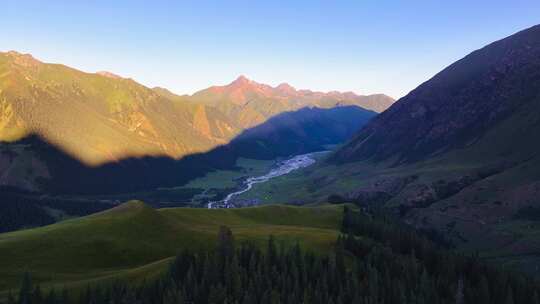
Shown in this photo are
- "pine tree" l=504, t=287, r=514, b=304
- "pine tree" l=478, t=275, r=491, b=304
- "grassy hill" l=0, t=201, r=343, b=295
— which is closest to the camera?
"pine tree" l=504, t=287, r=514, b=304

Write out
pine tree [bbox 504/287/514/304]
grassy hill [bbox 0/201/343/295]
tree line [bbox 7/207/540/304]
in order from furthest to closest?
grassy hill [bbox 0/201/343/295]
pine tree [bbox 504/287/514/304]
tree line [bbox 7/207/540/304]

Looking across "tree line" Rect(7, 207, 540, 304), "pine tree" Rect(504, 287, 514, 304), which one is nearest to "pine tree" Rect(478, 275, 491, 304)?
"tree line" Rect(7, 207, 540, 304)

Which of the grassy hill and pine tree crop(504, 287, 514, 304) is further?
the grassy hill

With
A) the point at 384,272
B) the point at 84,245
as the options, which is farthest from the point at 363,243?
the point at 84,245

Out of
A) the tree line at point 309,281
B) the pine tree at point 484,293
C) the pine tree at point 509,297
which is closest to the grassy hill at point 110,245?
the tree line at point 309,281

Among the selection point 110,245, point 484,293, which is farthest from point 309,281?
point 110,245

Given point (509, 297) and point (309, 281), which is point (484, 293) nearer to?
point (509, 297)

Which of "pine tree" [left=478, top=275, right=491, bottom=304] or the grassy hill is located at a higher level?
the grassy hill

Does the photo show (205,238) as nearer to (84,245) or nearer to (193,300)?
(84,245)

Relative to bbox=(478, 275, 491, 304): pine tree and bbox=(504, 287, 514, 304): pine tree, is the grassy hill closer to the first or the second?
bbox=(478, 275, 491, 304): pine tree

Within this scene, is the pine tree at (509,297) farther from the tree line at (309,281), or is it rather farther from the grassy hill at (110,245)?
the grassy hill at (110,245)
